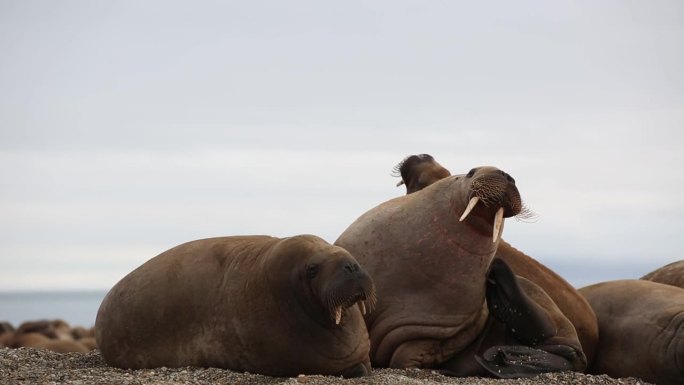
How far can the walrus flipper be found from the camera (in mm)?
9367

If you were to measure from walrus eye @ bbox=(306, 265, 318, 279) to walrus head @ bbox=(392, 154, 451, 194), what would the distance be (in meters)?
2.83

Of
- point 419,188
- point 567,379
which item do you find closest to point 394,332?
point 567,379

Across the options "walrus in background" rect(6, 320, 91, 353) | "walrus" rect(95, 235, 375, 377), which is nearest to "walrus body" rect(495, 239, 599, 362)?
"walrus" rect(95, 235, 375, 377)

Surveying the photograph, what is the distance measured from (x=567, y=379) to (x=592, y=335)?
1.21m

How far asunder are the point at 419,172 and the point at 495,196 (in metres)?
2.10

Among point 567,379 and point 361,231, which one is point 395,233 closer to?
point 361,231

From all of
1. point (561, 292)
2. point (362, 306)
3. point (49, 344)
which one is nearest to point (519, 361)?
point (561, 292)

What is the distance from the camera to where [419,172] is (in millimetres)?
11297

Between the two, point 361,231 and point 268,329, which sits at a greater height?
point 361,231

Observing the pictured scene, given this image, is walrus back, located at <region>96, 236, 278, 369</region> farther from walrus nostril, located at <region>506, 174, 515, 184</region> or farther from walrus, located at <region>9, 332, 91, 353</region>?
walrus, located at <region>9, 332, 91, 353</region>

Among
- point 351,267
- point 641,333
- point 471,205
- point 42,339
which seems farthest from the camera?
point 42,339

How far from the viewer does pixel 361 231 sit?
394 inches

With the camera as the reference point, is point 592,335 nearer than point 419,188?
Yes

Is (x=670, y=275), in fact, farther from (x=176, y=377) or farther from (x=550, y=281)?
(x=176, y=377)
